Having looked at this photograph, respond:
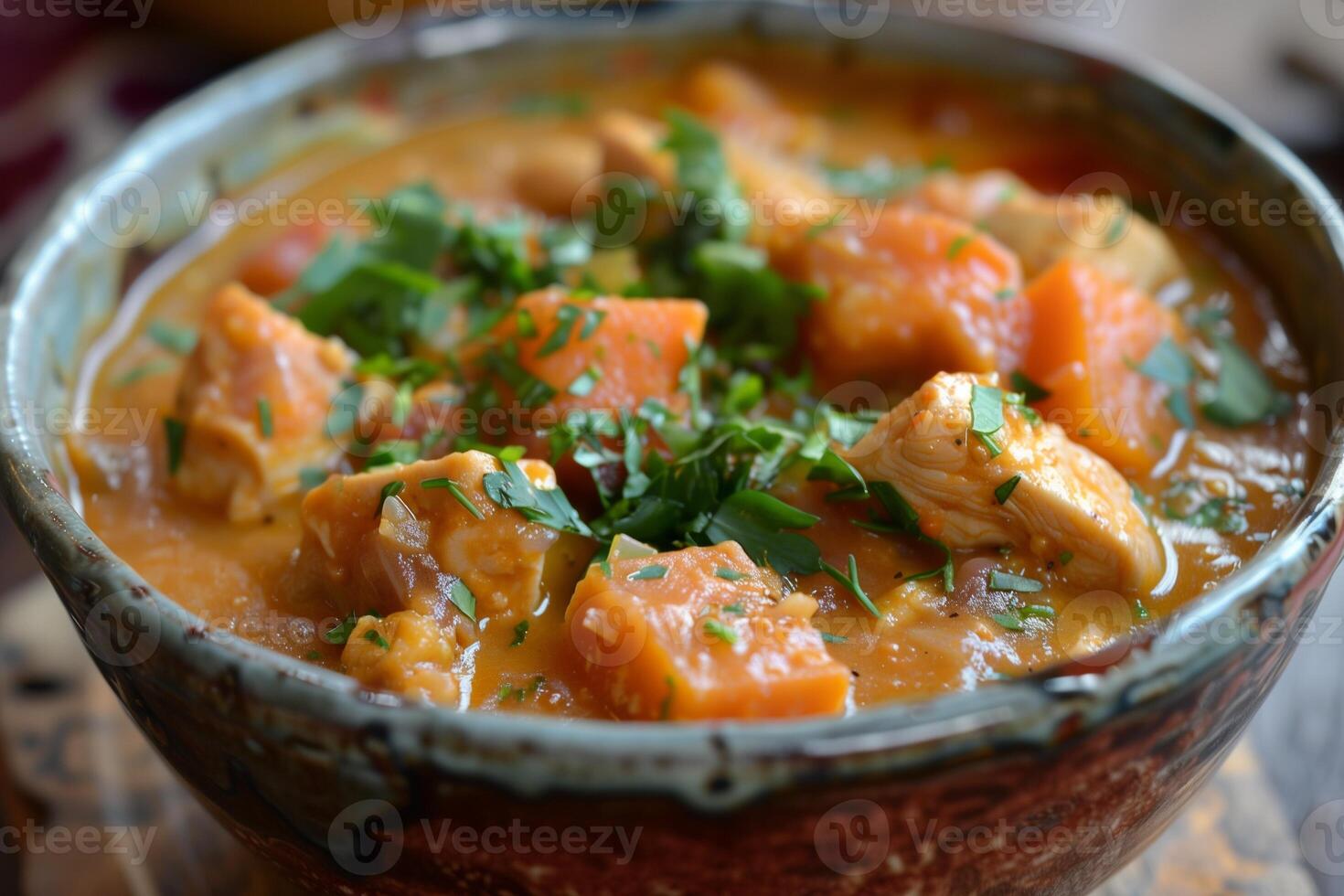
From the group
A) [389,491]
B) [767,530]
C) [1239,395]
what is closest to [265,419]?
[389,491]

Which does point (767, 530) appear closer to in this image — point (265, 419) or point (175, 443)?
point (265, 419)

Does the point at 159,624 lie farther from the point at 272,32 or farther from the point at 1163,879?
the point at 272,32

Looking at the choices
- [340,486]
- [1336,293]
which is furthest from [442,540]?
[1336,293]

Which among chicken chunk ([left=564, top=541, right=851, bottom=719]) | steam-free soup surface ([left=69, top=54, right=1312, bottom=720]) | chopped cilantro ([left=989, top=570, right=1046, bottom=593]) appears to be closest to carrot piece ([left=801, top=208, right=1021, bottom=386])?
steam-free soup surface ([left=69, top=54, right=1312, bottom=720])

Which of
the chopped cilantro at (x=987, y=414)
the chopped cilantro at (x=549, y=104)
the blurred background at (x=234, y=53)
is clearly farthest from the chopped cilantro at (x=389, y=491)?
the blurred background at (x=234, y=53)

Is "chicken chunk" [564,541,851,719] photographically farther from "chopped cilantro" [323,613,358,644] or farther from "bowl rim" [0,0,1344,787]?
"chopped cilantro" [323,613,358,644]
